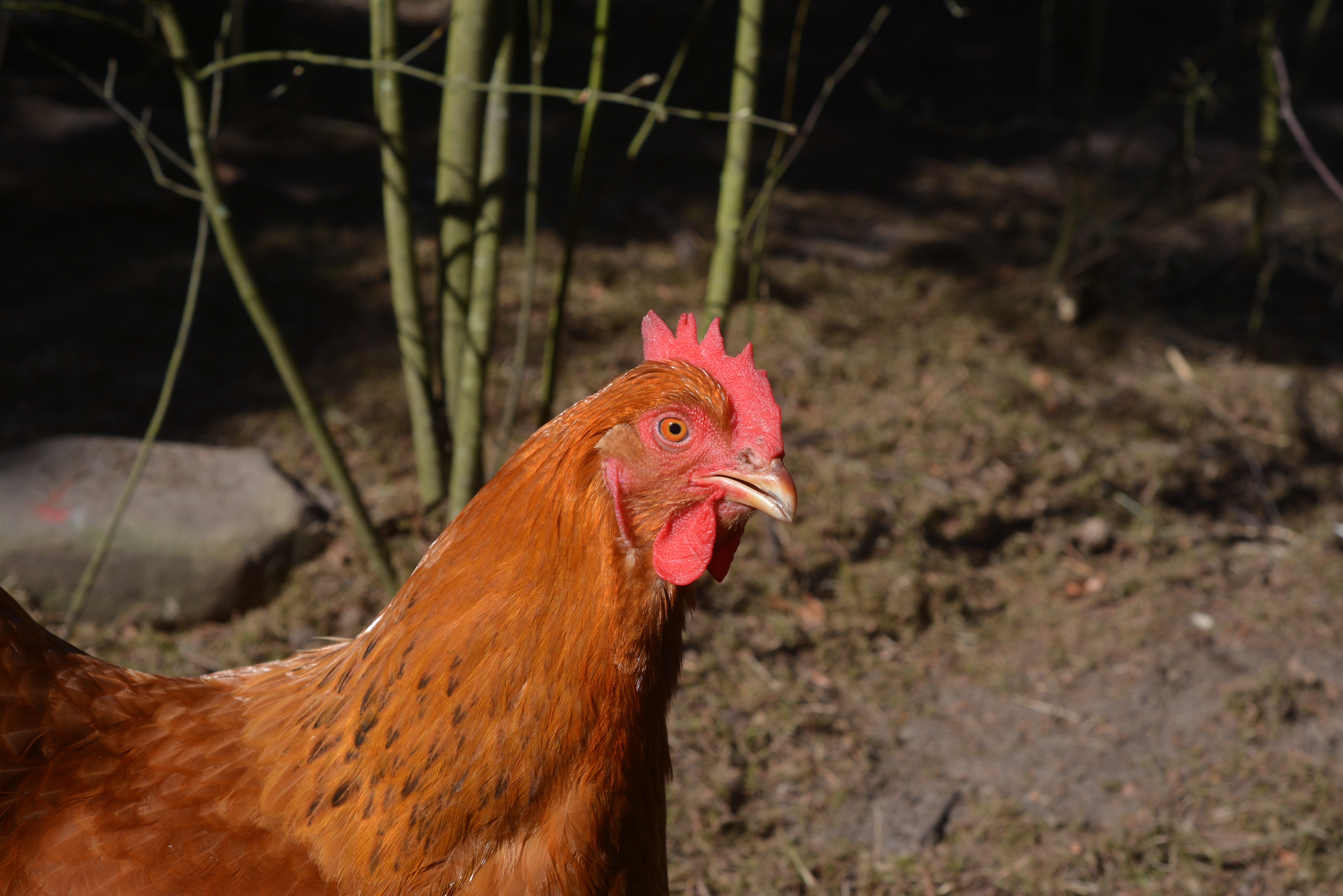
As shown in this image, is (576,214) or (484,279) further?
(484,279)

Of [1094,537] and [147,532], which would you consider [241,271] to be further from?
[1094,537]

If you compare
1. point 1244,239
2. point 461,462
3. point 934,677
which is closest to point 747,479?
point 461,462

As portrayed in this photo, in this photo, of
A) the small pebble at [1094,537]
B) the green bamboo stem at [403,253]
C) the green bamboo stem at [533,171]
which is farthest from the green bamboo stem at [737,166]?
the small pebble at [1094,537]

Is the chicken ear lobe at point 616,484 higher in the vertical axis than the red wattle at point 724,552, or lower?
higher

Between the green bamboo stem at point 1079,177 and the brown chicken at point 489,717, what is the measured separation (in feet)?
12.9

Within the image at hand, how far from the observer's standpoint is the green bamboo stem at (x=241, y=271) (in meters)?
2.15

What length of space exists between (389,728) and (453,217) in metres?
1.70

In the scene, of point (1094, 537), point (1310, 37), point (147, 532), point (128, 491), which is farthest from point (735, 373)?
point (1310, 37)

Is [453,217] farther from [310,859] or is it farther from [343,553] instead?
[310,859]

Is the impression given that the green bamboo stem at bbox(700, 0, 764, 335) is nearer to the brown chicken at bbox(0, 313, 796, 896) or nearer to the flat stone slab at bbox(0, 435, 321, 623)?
the brown chicken at bbox(0, 313, 796, 896)

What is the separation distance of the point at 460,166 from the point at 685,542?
5.50 feet

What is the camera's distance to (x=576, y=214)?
2543 millimetres

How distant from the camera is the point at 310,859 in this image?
139 cm

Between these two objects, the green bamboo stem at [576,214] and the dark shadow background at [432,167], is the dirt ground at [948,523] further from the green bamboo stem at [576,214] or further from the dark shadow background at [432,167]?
the green bamboo stem at [576,214]
